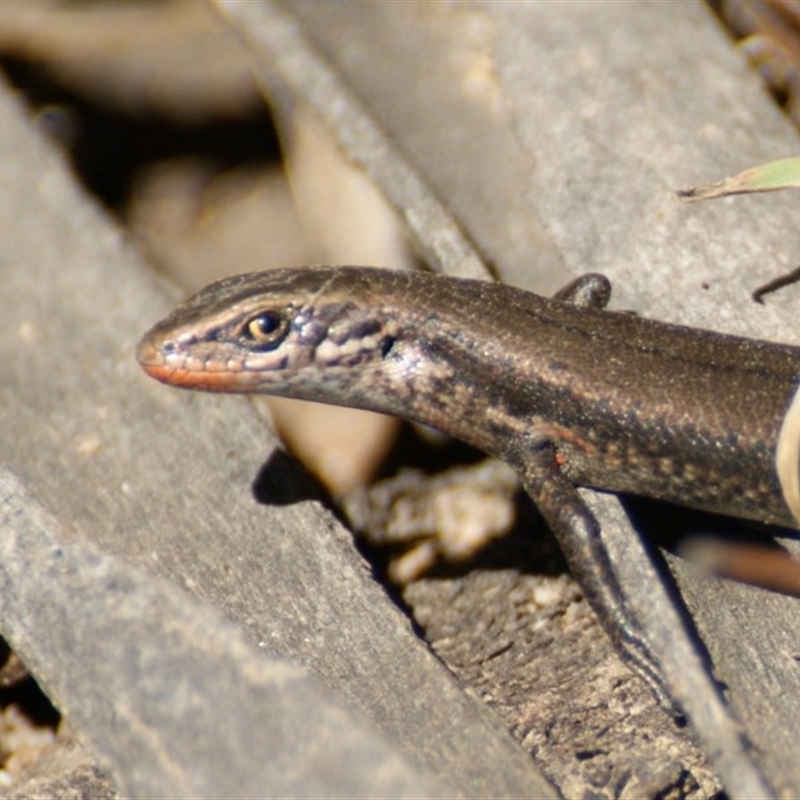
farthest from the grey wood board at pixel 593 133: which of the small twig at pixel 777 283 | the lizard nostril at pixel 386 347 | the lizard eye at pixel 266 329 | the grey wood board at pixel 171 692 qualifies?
the grey wood board at pixel 171 692

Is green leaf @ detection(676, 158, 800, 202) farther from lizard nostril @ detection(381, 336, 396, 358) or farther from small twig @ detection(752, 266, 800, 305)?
lizard nostril @ detection(381, 336, 396, 358)

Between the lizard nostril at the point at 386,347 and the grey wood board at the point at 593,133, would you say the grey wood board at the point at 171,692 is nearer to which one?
the grey wood board at the point at 593,133

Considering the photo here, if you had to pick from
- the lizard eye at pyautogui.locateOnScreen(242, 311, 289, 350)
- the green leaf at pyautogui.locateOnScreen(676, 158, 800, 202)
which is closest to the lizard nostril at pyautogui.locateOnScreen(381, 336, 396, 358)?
the lizard eye at pyautogui.locateOnScreen(242, 311, 289, 350)

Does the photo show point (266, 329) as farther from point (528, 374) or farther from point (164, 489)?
point (528, 374)

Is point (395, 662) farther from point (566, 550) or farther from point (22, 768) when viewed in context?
point (22, 768)

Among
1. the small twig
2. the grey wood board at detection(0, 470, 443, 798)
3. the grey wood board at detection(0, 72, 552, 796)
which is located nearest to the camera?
the grey wood board at detection(0, 470, 443, 798)
